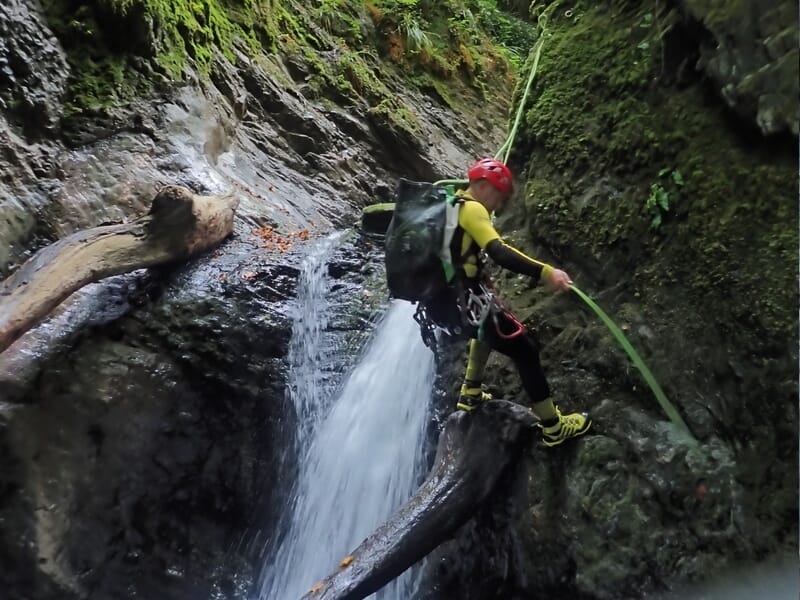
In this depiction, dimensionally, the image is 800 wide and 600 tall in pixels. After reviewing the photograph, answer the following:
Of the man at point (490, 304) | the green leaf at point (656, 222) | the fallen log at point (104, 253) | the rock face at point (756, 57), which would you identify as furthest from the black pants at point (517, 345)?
the fallen log at point (104, 253)

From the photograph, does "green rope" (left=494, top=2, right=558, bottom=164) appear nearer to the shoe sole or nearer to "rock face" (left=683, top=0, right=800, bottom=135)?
"rock face" (left=683, top=0, right=800, bottom=135)

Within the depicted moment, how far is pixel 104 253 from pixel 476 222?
10.0 feet

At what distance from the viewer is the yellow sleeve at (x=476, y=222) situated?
347 centimetres

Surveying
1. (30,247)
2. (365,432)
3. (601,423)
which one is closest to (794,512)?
(601,423)

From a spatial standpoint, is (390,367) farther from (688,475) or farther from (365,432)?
(688,475)

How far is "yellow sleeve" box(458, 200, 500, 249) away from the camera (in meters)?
3.47

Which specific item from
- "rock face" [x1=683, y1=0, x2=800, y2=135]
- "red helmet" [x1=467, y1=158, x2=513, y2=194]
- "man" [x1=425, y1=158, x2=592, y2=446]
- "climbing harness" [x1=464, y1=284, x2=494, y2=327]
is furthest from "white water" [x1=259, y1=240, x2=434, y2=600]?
"rock face" [x1=683, y1=0, x2=800, y2=135]

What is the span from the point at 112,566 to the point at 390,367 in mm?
2480

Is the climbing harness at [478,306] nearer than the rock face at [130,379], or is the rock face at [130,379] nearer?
the climbing harness at [478,306]

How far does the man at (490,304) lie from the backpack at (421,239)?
0.06 m

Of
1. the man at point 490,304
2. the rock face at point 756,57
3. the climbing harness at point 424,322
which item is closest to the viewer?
the rock face at point 756,57

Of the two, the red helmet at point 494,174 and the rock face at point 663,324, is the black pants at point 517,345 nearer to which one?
the rock face at point 663,324

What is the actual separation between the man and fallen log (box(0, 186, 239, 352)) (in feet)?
9.01

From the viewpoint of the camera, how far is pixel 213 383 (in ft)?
17.2
